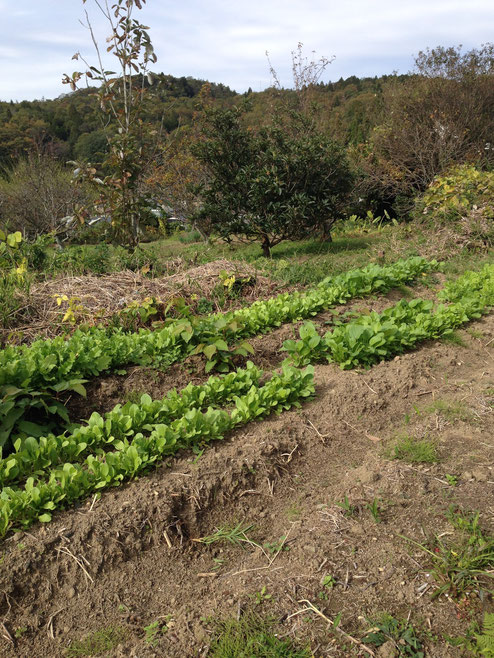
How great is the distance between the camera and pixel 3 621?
2.06 meters

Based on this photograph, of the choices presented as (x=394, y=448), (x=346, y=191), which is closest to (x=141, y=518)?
(x=394, y=448)

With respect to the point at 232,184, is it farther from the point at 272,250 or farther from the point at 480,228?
the point at 480,228

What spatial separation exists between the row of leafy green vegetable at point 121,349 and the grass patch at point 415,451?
1.53m

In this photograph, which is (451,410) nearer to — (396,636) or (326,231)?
(396,636)

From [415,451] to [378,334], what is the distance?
1.32m

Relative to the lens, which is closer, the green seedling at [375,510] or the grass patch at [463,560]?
the grass patch at [463,560]

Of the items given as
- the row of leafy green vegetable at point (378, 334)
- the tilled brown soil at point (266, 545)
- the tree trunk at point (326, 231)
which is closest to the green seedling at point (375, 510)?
the tilled brown soil at point (266, 545)

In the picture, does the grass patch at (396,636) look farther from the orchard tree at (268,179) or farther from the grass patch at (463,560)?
the orchard tree at (268,179)

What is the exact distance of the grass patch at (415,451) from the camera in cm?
285

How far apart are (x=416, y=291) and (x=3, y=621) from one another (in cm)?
549

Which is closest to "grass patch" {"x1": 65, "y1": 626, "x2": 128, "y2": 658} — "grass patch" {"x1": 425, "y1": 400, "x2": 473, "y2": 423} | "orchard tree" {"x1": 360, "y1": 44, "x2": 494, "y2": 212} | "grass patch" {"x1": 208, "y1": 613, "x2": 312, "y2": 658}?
"grass patch" {"x1": 208, "y1": 613, "x2": 312, "y2": 658}

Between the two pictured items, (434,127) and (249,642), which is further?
(434,127)

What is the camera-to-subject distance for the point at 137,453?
2.73 m

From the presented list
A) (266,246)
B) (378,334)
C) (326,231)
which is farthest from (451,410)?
(326,231)
